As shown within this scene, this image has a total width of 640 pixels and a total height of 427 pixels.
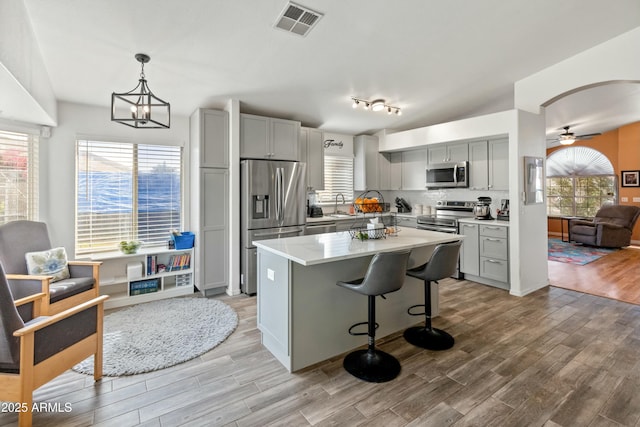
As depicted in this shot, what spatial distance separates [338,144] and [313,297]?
411cm

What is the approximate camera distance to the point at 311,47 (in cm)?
317

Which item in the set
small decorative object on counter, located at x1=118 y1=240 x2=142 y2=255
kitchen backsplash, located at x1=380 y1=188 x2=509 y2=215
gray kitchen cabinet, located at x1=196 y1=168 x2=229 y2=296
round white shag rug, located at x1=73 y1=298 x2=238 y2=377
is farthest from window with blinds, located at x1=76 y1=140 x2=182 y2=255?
kitchen backsplash, located at x1=380 y1=188 x2=509 y2=215

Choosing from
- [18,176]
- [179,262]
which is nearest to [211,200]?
[179,262]

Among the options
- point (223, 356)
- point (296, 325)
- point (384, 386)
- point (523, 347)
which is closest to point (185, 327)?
point (223, 356)

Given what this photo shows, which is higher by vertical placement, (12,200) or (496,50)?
Answer: (496,50)

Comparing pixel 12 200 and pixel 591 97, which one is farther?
pixel 591 97

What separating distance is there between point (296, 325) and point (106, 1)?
2869 millimetres

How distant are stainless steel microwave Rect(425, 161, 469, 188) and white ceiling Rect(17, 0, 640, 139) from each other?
1.20 m

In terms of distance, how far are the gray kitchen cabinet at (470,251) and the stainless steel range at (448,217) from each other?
0.12m

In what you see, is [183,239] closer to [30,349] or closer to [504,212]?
[30,349]

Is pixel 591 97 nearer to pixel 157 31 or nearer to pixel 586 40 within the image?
pixel 586 40

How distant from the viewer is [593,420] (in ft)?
6.16

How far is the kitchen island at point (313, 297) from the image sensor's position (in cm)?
236

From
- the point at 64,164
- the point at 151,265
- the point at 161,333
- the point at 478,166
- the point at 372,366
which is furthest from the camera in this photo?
the point at 478,166
